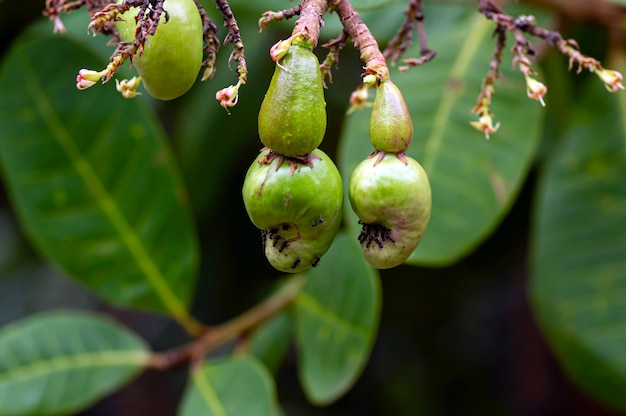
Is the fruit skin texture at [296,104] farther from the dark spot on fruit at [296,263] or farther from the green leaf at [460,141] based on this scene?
the green leaf at [460,141]

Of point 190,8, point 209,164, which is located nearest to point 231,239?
point 209,164

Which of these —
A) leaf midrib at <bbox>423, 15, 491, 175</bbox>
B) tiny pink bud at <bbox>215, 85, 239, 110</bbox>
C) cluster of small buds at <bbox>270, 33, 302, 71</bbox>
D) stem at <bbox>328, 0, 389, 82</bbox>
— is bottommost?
leaf midrib at <bbox>423, 15, 491, 175</bbox>

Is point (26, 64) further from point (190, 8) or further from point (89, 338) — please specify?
point (190, 8)

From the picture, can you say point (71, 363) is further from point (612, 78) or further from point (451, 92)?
point (612, 78)

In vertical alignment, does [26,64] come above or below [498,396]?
above

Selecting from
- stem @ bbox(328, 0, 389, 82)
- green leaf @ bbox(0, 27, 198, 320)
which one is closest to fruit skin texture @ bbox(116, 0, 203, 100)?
stem @ bbox(328, 0, 389, 82)

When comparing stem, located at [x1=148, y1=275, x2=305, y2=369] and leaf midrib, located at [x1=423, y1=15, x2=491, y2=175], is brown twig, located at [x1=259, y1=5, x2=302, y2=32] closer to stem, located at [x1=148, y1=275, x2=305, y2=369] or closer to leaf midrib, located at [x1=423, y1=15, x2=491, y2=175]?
leaf midrib, located at [x1=423, y1=15, x2=491, y2=175]
